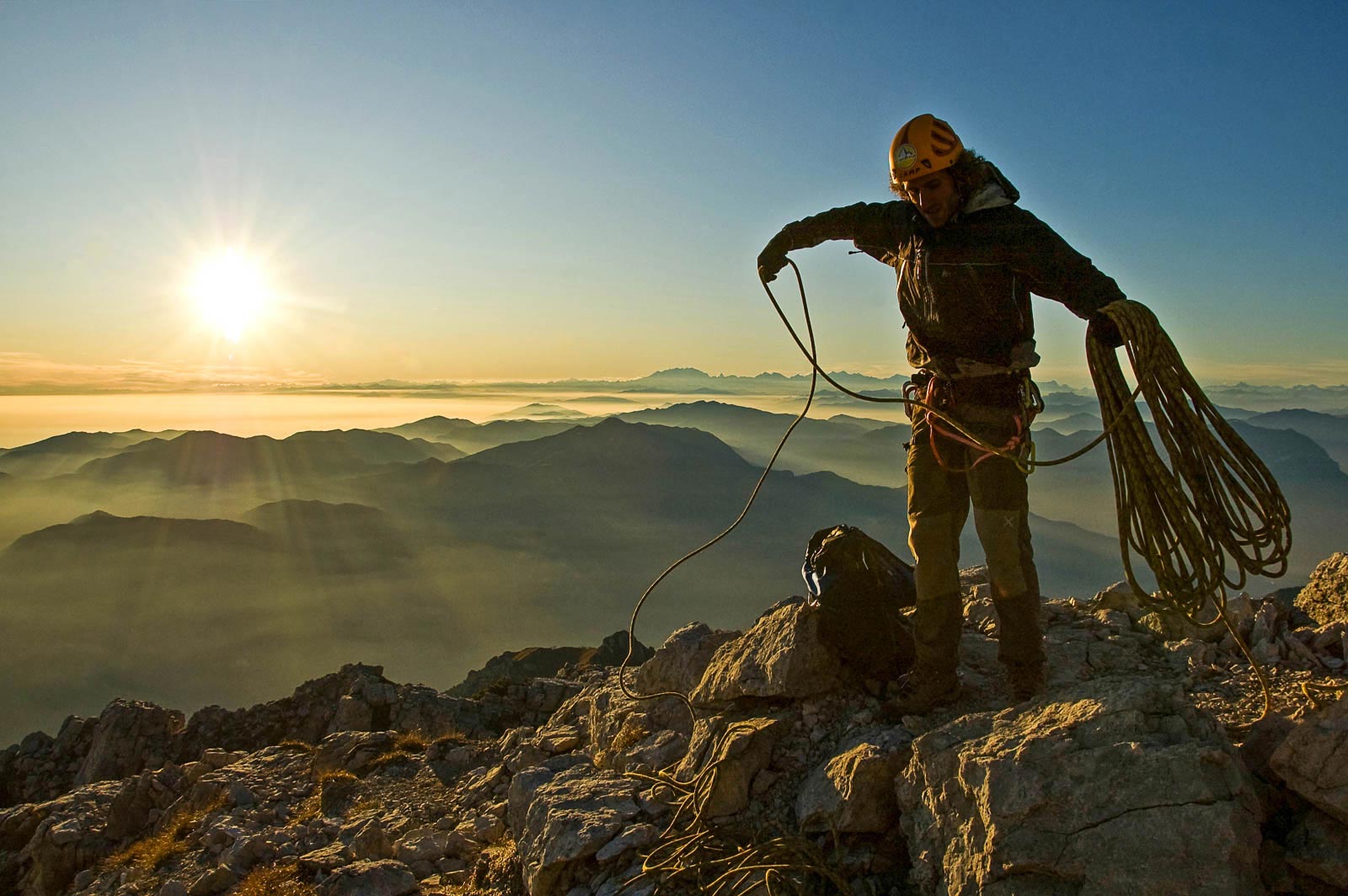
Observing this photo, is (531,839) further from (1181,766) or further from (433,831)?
(1181,766)

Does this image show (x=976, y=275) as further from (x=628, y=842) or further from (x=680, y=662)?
(x=680, y=662)

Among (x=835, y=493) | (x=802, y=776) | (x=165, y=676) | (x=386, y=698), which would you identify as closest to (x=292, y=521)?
(x=165, y=676)

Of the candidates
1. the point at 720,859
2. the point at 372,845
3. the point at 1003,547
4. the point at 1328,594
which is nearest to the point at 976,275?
the point at 1003,547

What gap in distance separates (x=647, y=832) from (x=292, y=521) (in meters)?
198

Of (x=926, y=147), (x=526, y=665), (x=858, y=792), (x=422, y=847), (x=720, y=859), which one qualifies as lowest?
(x=526, y=665)

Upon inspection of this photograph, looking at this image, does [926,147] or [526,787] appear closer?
[926,147]

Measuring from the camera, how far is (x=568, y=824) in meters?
4.55

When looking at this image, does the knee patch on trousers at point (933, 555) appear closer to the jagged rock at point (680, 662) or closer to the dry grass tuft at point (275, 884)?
the jagged rock at point (680, 662)

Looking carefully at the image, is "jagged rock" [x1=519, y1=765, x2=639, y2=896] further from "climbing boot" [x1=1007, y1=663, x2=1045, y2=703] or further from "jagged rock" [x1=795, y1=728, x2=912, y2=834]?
"climbing boot" [x1=1007, y1=663, x2=1045, y2=703]

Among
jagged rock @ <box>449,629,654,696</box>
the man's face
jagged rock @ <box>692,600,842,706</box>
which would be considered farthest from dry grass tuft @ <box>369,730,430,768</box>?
jagged rock @ <box>449,629,654,696</box>

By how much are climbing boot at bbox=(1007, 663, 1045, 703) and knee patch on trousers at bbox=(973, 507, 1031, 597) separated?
44 cm

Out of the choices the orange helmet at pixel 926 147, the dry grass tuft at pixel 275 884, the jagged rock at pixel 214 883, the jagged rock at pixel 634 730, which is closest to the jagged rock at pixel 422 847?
the dry grass tuft at pixel 275 884

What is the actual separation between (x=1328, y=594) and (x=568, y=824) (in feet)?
16.4

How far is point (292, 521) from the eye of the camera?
18012cm
